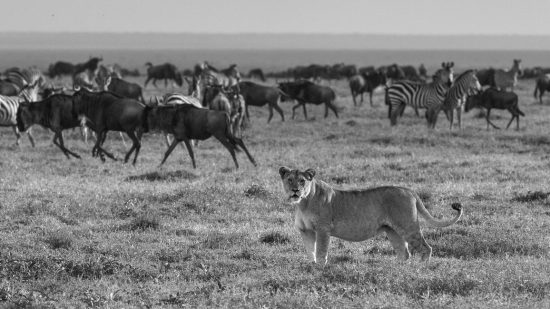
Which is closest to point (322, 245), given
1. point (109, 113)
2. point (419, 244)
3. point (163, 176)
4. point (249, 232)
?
point (419, 244)

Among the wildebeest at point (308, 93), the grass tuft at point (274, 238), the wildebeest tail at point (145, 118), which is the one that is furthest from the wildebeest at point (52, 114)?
the wildebeest at point (308, 93)

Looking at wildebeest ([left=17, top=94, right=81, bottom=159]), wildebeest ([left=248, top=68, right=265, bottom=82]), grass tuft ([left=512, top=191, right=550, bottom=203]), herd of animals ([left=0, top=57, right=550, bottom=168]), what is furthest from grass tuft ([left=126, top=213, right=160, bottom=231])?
wildebeest ([left=248, top=68, right=265, bottom=82])

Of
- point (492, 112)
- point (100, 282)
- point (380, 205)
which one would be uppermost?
point (380, 205)

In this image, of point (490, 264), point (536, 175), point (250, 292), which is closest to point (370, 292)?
point (250, 292)

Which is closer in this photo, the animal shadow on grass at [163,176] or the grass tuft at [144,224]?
the grass tuft at [144,224]

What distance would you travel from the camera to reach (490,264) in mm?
10375

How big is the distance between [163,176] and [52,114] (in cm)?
487

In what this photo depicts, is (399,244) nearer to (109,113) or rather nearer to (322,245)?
(322,245)

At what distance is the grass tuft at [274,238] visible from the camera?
39.2 ft

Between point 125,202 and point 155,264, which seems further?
point 125,202

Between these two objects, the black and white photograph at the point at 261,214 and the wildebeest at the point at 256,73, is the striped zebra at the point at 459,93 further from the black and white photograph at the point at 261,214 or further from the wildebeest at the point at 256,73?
the wildebeest at the point at 256,73

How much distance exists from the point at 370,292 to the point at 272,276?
122cm

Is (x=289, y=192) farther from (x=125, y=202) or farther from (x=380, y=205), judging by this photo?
(x=125, y=202)

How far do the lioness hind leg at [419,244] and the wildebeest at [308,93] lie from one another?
23.2 metres
